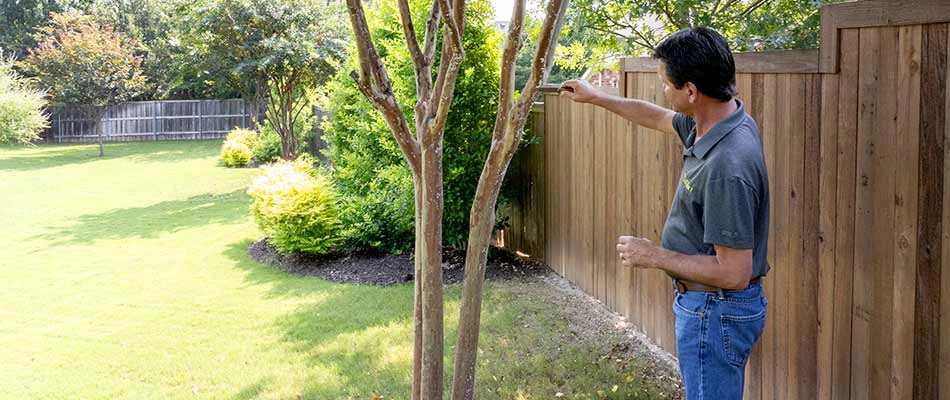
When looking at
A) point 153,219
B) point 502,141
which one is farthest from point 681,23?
point 153,219

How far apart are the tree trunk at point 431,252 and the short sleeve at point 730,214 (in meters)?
1.36

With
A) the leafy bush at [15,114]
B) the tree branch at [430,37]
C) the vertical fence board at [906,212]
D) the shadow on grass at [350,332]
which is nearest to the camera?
the vertical fence board at [906,212]

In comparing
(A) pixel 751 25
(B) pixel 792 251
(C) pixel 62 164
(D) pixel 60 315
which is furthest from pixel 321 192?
(C) pixel 62 164

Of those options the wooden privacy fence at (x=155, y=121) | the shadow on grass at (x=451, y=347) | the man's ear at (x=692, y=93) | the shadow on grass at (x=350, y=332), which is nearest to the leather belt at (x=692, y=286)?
the man's ear at (x=692, y=93)

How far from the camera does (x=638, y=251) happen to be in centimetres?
280

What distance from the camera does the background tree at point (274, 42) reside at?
16.3m

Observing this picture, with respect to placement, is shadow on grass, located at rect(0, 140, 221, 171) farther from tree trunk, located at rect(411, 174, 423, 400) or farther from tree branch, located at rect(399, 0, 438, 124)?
tree branch, located at rect(399, 0, 438, 124)

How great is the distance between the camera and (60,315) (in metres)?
7.95

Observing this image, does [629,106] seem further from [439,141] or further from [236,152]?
[236,152]

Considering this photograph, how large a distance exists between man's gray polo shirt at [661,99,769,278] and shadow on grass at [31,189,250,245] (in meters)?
10.8

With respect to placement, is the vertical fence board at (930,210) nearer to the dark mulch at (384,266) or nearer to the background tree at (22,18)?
the dark mulch at (384,266)

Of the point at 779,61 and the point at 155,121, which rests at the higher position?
the point at 155,121

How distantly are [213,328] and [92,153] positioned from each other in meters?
23.1

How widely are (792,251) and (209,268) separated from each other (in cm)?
733
